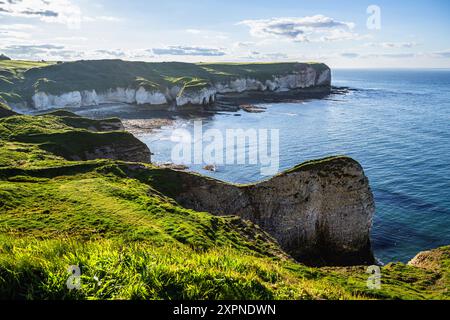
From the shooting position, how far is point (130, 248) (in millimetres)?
12953

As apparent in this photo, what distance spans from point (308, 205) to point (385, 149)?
49223mm

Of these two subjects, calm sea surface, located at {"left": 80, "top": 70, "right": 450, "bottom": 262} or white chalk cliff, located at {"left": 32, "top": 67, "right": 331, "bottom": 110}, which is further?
white chalk cliff, located at {"left": 32, "top": 67, "right": 331, "bottom": 110}

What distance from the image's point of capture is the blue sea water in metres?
43.1

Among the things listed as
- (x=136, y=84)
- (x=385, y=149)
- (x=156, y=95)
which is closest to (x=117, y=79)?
(x=136, y=84)

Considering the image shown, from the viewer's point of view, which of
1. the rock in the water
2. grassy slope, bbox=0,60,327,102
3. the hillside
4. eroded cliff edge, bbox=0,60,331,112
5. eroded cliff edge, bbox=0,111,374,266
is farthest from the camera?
grassy slope, bbox=0,60,327,102

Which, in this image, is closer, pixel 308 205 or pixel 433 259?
pixel 433 259

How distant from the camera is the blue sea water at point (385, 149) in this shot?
4309 cm

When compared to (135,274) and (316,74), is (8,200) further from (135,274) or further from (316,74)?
(316,74)

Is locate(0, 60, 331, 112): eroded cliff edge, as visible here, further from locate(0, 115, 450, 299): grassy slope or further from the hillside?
locate(0, 115, 450, 299): grassy slope

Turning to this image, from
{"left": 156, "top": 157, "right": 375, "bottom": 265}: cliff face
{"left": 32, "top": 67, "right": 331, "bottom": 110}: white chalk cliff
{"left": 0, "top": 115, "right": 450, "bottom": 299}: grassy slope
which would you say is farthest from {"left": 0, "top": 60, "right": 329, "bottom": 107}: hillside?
{"left": 156, "top": 157, "right": 375, "bottom": 265}: cliff face

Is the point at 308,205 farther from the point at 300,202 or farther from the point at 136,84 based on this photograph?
the point at 136,84

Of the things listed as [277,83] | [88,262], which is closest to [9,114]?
[88,262]

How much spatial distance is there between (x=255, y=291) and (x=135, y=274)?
3.60 metres

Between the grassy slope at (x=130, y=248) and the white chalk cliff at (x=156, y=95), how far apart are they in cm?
9459
